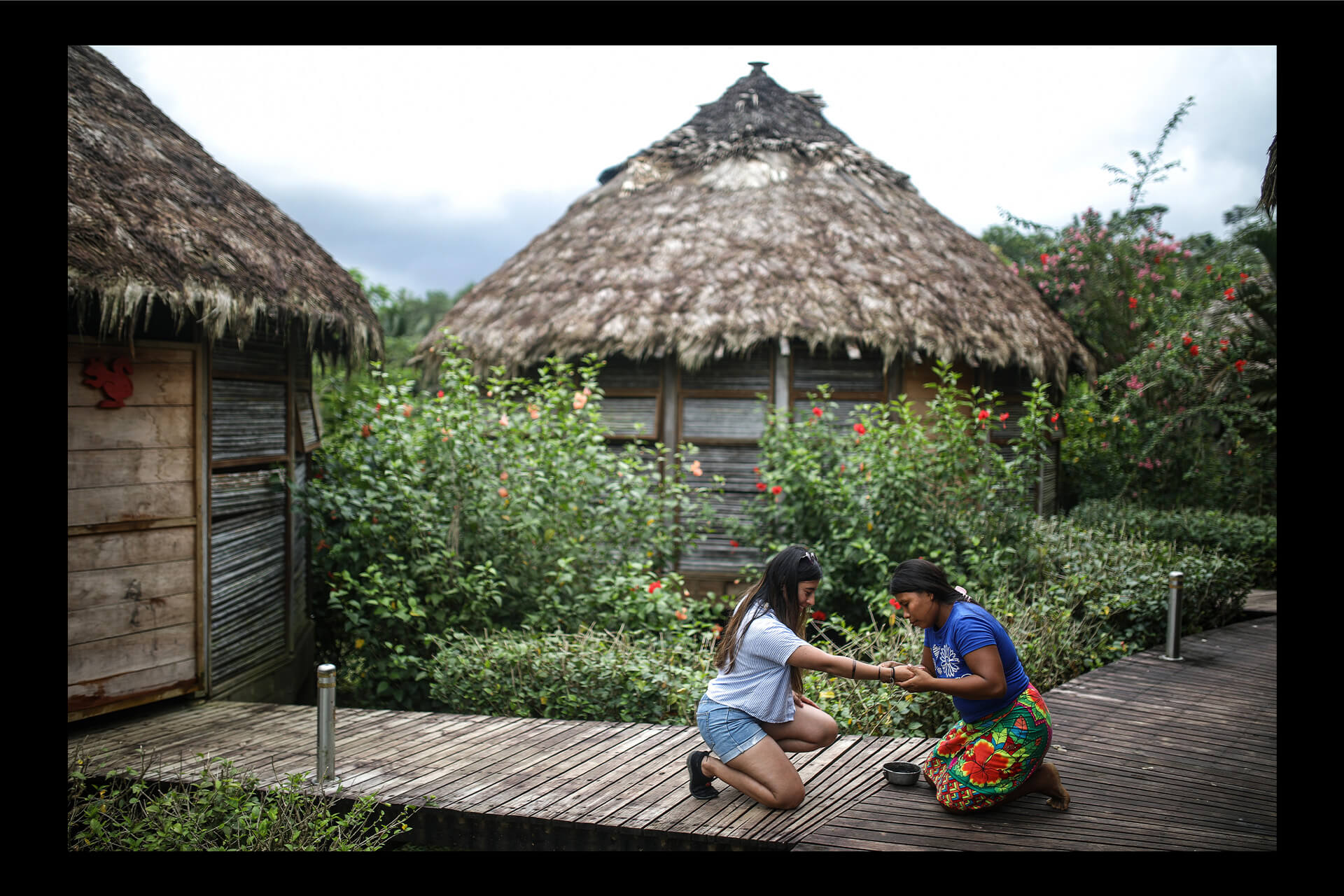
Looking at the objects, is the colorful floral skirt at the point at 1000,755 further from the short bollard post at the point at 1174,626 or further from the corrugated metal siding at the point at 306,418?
the corrugated metal siding at the point at 306,418

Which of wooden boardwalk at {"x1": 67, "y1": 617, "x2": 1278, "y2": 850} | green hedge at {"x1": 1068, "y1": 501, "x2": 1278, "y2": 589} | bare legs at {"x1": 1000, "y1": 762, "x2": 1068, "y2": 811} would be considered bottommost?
wooden boardwalk at {"x1": 67, "y1": 617, "x2": 1278, "y2": 850}

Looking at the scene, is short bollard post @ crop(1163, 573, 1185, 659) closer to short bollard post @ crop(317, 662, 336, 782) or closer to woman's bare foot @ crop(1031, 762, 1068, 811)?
woman's bare foot @ crop(1031, 762, 1068, 811)

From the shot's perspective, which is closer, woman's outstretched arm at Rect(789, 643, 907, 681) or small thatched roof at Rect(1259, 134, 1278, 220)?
woman's outstretched arm at Rect(789, 643, 907, 681)

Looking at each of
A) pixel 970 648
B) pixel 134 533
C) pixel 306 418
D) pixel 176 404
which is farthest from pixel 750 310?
pixel 970 648

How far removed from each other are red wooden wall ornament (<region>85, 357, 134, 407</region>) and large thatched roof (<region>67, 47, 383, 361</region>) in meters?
0.22

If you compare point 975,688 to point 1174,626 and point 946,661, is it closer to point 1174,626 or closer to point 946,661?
point 946,661

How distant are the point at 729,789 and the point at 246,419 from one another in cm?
379

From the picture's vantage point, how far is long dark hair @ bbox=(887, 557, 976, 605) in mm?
3205

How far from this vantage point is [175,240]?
15.3 ft

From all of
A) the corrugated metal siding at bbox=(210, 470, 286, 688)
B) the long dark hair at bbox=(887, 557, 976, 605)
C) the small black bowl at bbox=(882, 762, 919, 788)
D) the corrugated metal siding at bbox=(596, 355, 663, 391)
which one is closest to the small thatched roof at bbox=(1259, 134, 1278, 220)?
the long dark hair at bbox=(887, 557, 976, 605)

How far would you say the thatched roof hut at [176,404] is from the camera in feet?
14.6

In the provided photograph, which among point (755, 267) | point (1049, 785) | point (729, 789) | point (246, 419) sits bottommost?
point (729, 789)

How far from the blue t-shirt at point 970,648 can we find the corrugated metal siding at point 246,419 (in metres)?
4.14

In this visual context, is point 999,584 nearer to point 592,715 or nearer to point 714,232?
point 592,715
